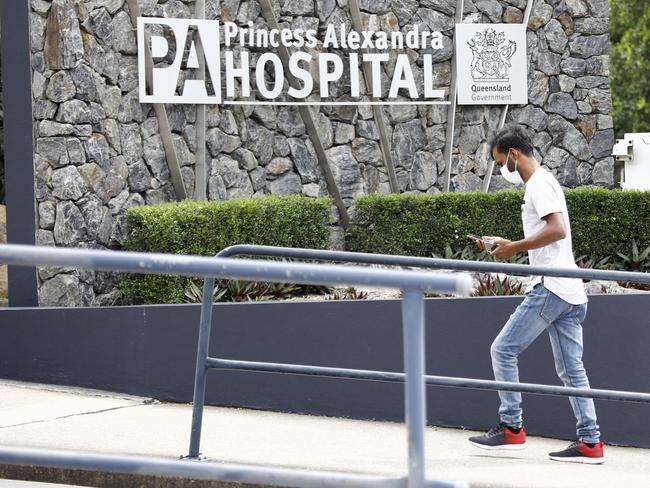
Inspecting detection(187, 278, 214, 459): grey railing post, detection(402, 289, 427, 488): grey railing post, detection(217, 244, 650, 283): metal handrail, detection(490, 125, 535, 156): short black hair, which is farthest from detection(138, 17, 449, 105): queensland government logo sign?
detection(402, 289, 427, 488): grey railing post

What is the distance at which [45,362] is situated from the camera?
7.86 m

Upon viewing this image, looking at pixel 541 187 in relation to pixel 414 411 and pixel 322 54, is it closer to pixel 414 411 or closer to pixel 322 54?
pixel 414 411

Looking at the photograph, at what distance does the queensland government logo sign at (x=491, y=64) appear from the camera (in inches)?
424

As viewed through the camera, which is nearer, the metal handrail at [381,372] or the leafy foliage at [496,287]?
the metal handrail at [381,372]

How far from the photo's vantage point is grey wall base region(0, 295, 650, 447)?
735 centimetres

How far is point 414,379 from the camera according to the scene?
112 inches

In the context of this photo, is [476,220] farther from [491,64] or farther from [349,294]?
[349,294]

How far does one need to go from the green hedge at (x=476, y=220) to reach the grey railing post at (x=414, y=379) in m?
7.06

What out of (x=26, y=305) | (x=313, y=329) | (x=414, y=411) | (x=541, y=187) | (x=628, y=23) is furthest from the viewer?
(x=628, y=23)

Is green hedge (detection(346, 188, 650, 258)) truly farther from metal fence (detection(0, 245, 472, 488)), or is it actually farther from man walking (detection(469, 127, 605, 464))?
metal fence (detection(0, 245, 472, 488))

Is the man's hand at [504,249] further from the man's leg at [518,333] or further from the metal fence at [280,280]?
the metal fence at [280,280]

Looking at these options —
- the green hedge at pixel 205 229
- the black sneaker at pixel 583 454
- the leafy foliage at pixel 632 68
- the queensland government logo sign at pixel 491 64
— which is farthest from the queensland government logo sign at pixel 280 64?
the leafy foliage at pixel 632 68

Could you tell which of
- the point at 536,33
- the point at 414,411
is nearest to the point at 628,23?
the point at 536,33

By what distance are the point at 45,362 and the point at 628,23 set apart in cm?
2743
